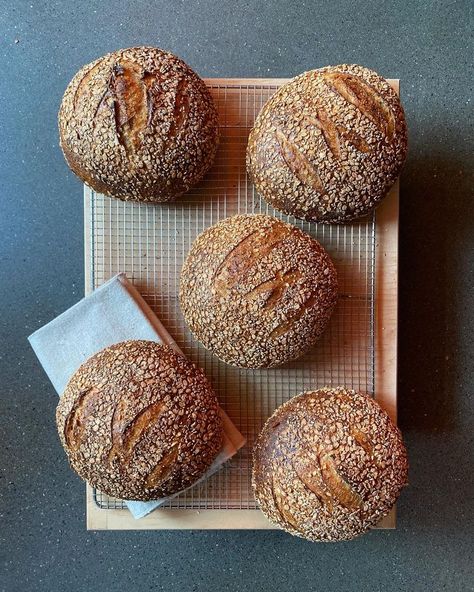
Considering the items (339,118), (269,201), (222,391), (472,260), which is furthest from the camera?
(472,260)

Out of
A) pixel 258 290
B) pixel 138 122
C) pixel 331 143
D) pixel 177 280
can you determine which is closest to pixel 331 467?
pixel 258 290

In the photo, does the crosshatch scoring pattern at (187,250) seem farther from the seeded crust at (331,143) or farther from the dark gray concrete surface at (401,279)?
the dark gray concrete surface at (401,279)

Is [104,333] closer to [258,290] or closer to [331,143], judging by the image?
[258,290]

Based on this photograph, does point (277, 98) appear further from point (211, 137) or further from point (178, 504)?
point (178, 504)

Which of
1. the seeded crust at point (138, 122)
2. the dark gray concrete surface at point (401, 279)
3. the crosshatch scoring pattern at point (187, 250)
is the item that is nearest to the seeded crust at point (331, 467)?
the crosshatch scoring pattern at point (187, 250)

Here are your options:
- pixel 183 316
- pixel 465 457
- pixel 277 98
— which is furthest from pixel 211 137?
pixel 465 457

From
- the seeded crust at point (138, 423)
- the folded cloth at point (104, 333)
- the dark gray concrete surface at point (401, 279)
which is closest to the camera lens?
the seeded crust at point (138, 423)
